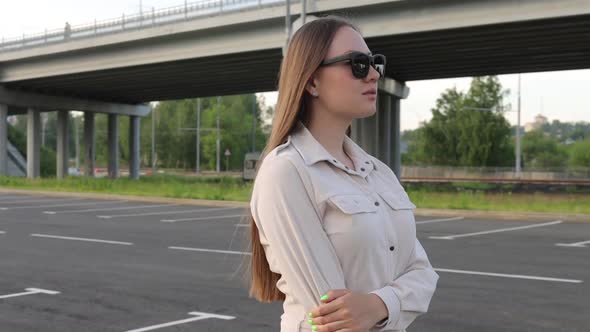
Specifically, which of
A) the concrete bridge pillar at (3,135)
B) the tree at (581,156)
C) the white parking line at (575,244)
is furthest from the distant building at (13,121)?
the white parking line at (575,244)

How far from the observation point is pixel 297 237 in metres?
1.97

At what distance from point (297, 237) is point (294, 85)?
0.49 m

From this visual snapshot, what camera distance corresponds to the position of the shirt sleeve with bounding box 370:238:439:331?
80.9 inches

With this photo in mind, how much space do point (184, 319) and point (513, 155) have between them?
6585 cm

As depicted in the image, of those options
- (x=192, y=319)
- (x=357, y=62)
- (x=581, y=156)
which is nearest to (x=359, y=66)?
(x=357, y=62)

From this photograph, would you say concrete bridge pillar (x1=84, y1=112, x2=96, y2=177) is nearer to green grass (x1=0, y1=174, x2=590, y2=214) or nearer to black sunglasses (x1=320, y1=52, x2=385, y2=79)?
green grass (x1=0, y1=174, x2=590, y2=214)

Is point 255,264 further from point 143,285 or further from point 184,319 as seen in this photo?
point 143,285

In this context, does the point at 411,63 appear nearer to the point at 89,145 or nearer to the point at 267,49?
the point at 267,49

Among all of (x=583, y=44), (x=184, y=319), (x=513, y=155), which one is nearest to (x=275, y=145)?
(x=184, y=319)

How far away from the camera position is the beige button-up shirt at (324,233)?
198 centimetres

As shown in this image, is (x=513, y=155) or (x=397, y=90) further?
(x=513, y=155)

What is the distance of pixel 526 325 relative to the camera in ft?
21.5

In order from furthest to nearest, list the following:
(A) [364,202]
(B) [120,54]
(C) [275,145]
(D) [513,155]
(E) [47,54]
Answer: (D) [513,155] < (E) [47,54] < (B) [120,54] < (C) [275,145] < (A) [364,202]

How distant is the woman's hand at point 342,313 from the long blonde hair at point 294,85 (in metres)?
0.36
